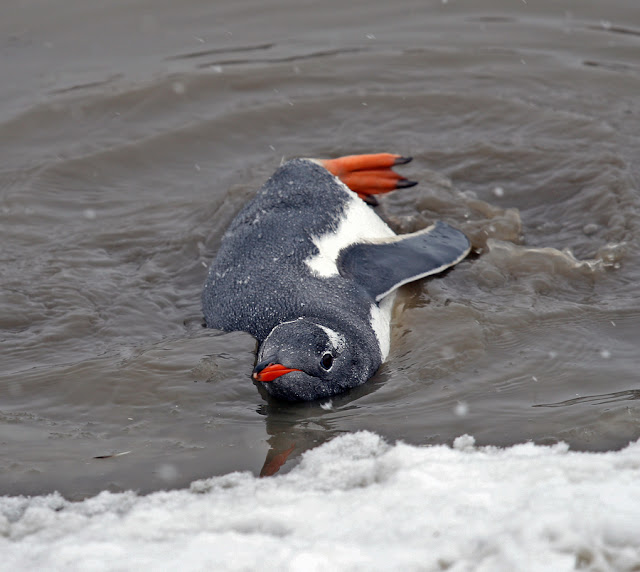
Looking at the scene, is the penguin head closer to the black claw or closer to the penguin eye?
the penguin eye

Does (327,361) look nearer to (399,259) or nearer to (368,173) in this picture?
(399,259)

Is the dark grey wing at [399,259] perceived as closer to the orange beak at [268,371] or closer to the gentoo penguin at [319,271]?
the gentoo penguin at [319,271]

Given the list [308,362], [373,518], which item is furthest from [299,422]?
[373,518]

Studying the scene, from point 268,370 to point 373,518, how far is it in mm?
951

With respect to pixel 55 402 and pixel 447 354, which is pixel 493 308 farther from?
pixel 55 402

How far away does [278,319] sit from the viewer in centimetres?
429

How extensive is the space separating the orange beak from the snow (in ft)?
1.33

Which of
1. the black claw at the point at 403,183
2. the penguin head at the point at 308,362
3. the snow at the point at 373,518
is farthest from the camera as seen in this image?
the black claw at the point at 403,183

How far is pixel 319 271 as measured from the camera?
4480mm

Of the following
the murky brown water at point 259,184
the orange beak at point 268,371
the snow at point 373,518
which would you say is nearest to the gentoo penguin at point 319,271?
the orange beak at point 268,371

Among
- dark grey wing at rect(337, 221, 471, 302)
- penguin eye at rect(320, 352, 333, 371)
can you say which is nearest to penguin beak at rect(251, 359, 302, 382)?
penguin eye at rect(320, 352, 333, 371)

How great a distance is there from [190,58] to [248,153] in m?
1.68

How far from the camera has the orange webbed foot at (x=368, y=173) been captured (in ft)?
17.8

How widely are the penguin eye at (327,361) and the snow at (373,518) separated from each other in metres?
0.53
